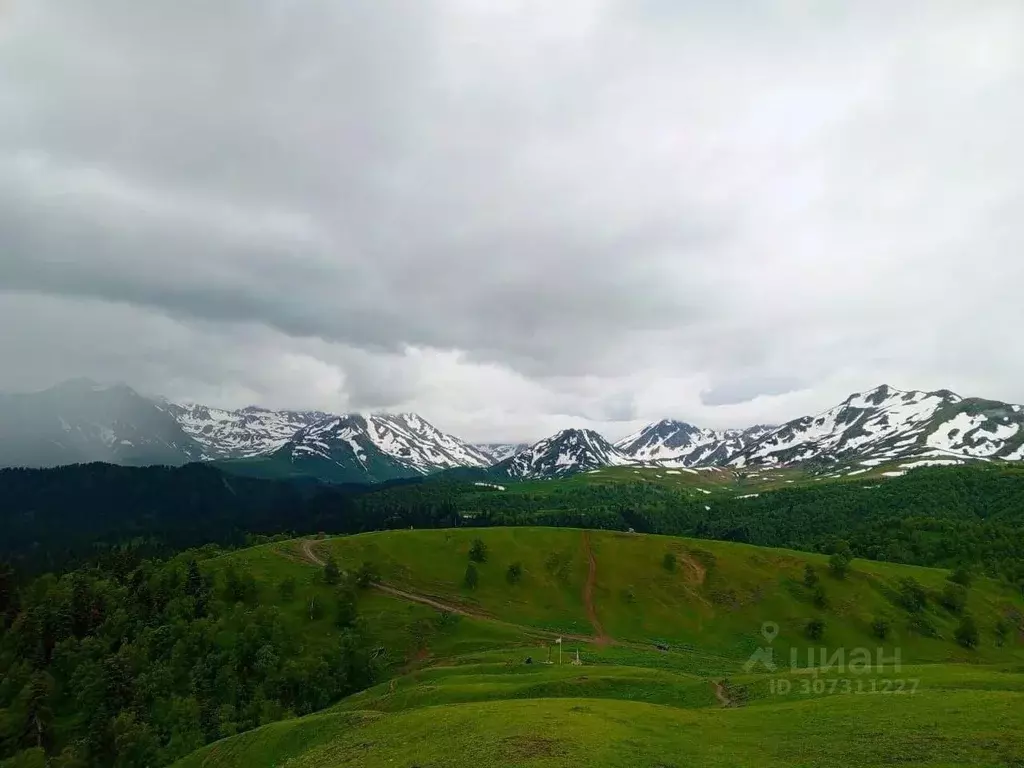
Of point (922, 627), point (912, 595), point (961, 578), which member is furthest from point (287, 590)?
point (961, 578)

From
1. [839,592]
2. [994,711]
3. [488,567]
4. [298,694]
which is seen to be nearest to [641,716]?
[994,711]

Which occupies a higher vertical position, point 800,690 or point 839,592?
point 800,690

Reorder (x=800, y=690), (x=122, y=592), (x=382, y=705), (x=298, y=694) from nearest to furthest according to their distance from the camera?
(x=800, y=690), (x=382, y=705), (x=298, y=694), (x=122, y=592)

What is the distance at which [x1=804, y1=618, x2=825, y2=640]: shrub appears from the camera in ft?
396

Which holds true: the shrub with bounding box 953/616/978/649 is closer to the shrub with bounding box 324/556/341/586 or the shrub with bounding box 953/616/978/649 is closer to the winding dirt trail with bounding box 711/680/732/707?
the winding dirt trail with bounding box 711/680/732/707

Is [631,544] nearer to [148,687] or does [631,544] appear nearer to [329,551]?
[329,551]

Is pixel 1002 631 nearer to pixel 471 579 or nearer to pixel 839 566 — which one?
pixel 839 566

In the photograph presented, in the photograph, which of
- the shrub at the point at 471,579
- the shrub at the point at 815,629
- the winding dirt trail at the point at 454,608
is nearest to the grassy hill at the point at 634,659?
the winding dirt trail at the point at 454,608

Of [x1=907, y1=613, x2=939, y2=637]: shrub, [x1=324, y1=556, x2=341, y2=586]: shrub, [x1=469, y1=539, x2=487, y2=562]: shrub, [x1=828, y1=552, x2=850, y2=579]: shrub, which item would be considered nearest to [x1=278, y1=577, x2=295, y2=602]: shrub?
[x1=324, y1=556, x2=341, y2=586]: shrub

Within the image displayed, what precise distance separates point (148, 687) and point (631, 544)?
122 meters

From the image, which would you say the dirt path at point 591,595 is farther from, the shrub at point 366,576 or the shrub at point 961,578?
the shrub at point 961,578

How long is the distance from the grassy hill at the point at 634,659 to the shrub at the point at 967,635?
6.65 feet

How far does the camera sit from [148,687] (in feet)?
318

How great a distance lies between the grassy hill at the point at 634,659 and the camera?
36344mm
